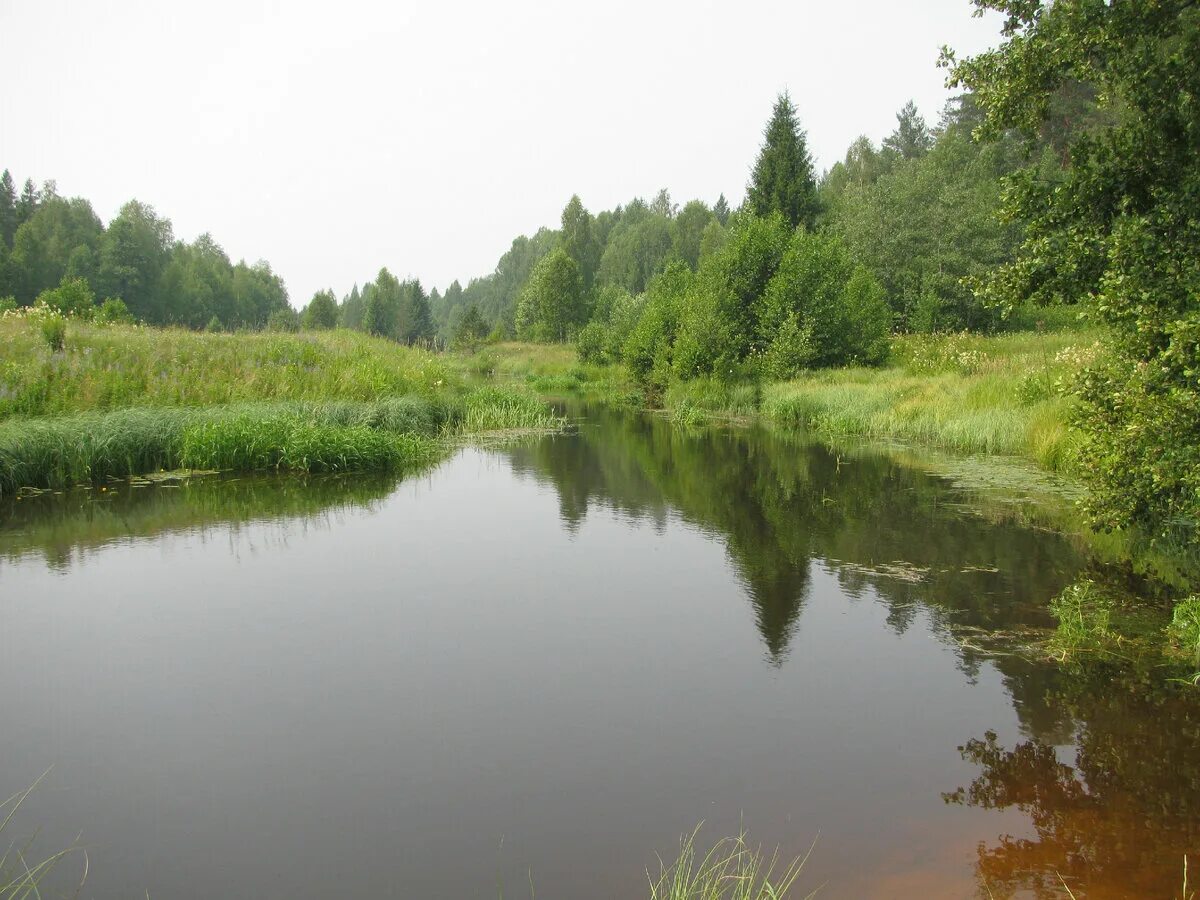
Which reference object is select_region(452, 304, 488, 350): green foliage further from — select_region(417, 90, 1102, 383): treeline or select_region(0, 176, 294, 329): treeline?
select_region(0, 176, 294, 329): treeline

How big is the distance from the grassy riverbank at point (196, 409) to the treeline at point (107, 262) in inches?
1562

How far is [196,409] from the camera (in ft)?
48.6

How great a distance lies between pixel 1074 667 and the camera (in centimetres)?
604

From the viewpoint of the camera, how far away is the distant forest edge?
35.9m

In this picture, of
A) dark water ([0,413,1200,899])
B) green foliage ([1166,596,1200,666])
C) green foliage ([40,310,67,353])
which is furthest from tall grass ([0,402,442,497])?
green foliage ([1166,596,1200,666])

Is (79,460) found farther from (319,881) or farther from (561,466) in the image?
(319,881)

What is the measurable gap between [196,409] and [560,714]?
40.8 feet

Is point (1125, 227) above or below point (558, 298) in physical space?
below

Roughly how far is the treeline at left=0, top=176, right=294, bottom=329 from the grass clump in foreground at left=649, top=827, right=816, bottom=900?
57.8 meters

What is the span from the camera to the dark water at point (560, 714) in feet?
12.8

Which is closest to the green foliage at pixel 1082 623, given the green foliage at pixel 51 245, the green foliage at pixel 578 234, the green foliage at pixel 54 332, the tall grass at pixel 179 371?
the tall grass at pixel 179 371

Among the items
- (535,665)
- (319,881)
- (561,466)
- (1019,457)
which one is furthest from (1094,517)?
(561,466)

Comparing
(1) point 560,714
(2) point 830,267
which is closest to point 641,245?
(2) point 830,267

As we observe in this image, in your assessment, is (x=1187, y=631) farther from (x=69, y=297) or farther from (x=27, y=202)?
(x=27, y=202)
